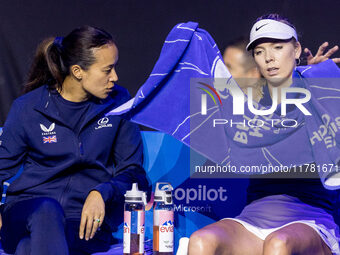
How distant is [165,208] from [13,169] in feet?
2.12

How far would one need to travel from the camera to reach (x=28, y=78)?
2383 mm

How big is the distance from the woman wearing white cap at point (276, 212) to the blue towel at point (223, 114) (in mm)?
86

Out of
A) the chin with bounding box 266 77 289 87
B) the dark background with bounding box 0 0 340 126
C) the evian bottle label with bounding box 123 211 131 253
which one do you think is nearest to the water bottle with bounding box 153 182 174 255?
the evian bottle label with bounding box 123 211 131 253

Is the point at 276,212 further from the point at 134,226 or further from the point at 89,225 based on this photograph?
the point at 89,225

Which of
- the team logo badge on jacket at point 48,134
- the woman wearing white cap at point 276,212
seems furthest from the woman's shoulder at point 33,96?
the woman wearing white cap at point 276,212

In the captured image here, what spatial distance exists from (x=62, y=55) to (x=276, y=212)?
110 centimetres

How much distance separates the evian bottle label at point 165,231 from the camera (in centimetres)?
203

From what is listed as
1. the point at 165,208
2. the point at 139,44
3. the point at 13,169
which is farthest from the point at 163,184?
the point at 139,44

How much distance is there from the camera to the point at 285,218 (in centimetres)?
191

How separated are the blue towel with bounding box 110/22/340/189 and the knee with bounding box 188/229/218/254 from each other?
32cm

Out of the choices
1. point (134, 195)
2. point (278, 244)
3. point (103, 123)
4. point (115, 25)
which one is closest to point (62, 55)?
point (103, 123)

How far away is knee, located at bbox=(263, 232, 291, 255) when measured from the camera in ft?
5.52

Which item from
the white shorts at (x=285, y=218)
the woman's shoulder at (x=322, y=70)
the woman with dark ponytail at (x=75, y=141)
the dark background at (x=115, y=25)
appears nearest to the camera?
the white shorts at (x=285, y=218)

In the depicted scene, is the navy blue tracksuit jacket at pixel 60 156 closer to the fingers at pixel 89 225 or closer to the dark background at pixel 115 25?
the fingers at pixel 89 225
